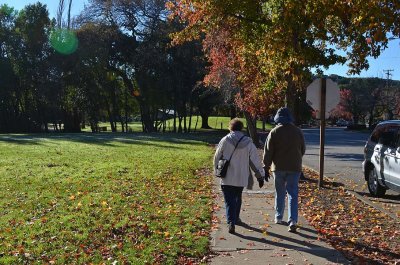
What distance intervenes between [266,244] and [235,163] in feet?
4.19

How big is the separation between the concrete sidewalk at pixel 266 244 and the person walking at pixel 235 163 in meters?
0.40

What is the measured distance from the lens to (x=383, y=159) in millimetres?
10883

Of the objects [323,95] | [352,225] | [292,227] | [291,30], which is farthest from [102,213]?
[323,95]

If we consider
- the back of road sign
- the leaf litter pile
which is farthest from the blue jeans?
the back of road sign

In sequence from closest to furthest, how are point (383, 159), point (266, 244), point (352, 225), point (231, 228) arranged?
point (266, 244), point (231, 228), point (352, 225), point (383, 159)

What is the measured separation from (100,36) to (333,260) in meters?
42.1

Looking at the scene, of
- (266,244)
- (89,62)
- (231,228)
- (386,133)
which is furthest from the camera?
(89,62)

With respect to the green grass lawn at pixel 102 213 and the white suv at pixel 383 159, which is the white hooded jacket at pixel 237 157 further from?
the white suv at pixel 383 159

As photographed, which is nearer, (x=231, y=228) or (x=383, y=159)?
(x=231, y=228)

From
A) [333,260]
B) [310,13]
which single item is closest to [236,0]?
[310,13]

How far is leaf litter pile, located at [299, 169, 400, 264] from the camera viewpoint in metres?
6.41

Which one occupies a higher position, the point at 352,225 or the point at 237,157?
the point at 237,157

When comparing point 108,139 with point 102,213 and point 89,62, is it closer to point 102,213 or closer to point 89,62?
point 89,62

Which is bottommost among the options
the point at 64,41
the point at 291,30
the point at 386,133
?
the point at 386,133
